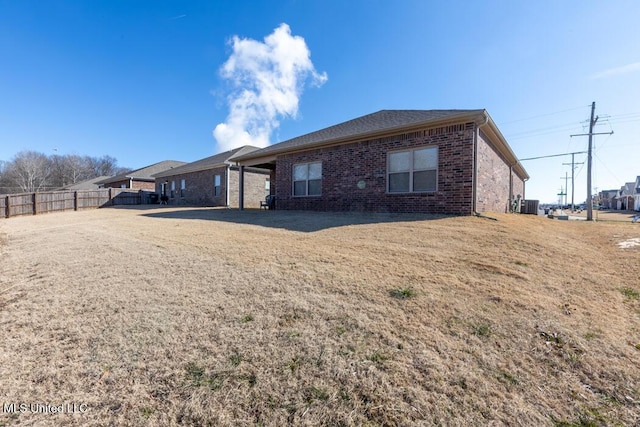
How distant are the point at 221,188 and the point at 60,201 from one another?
398 inches

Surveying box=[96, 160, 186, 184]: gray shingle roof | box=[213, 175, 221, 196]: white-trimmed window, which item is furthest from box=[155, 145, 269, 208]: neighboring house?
box=[96, 160, 186, 184]: gray shingle roof

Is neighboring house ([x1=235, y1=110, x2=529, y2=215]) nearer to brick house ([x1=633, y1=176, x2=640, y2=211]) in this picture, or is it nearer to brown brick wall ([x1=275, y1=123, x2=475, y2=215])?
brown brick wall ([x1=275, y1=123, x2=475, y2=215])

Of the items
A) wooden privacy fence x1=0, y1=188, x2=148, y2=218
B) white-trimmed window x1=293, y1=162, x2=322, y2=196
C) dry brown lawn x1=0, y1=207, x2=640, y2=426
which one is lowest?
dry brown lawn x1=0, y1=207, x2=640, y2=426

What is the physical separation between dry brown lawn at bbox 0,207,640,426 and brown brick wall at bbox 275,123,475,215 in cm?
367

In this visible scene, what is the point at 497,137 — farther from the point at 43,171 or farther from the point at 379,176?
the point at 43,171

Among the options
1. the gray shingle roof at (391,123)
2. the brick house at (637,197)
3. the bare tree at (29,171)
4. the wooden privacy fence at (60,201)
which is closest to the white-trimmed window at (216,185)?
the gray shingle roof at (391,123)

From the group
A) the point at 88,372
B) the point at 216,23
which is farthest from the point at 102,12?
the point at 88,372

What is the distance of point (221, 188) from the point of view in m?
19.1

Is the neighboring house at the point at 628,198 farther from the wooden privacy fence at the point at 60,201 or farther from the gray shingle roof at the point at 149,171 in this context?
the wooden privacy fence at the point at 60,201

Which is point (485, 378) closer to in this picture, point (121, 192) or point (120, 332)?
point (120, 332)

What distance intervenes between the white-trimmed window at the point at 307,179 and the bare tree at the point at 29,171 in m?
61.5

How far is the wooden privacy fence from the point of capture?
50.7 feet

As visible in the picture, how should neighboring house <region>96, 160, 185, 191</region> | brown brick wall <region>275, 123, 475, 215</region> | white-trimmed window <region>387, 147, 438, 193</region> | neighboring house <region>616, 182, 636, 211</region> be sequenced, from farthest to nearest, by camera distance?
neighboring house <region>616, 182, 636, 211</region> < neighboring house <region>96, 160, 185, 191</region> < white-trimmed window <region>387, 147, 438, 193</region> < brown brick wall <region>275, 123, 475, 215</region>

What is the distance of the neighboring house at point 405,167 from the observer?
8.10 metres
